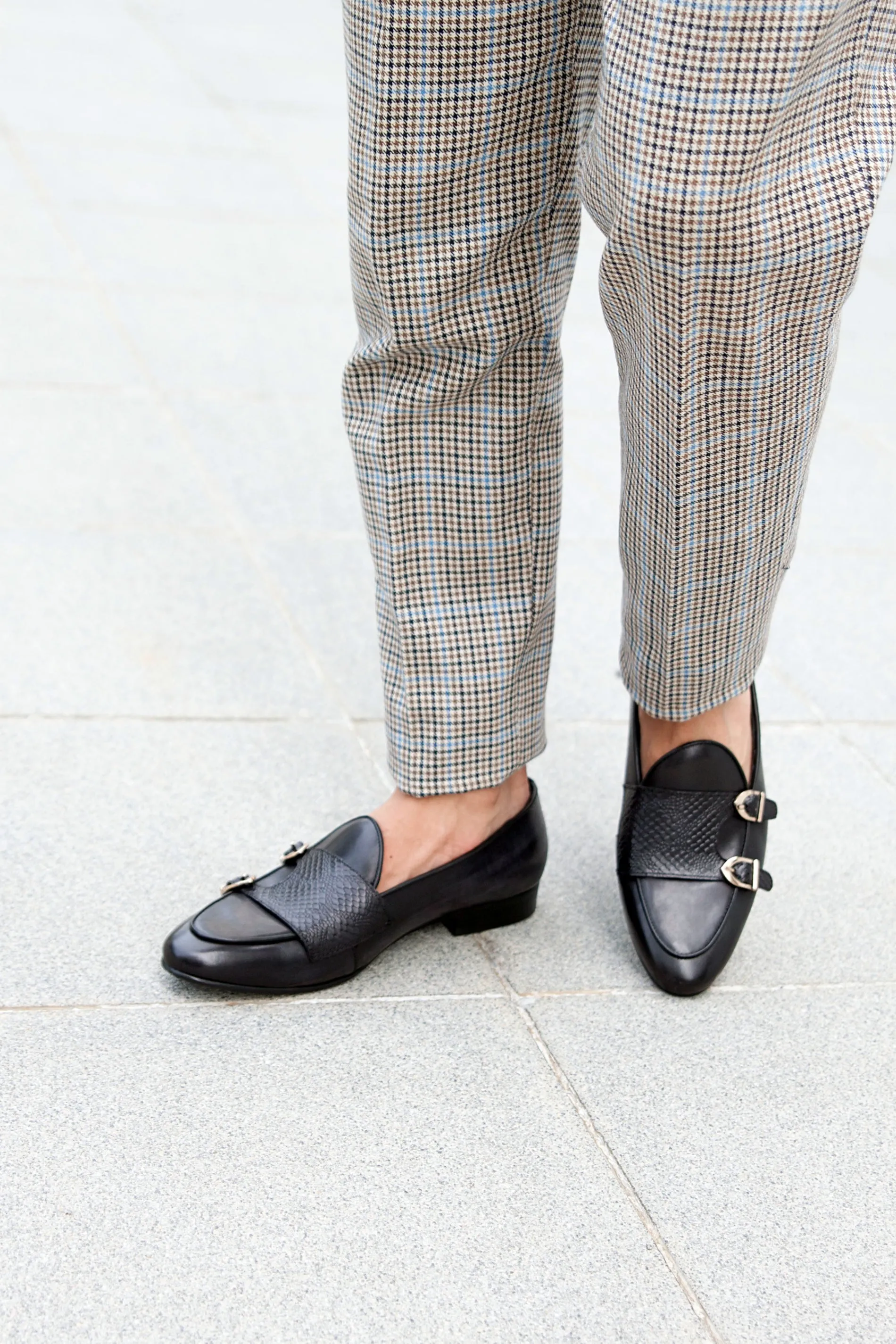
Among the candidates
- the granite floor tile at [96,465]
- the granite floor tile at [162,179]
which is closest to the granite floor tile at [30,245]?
the granite floor tile at [162,179]

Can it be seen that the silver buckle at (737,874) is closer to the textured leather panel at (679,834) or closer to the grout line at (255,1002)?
the textured leather panel at (679,834)

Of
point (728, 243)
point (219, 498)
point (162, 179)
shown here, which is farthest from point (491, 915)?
point (162, 179)

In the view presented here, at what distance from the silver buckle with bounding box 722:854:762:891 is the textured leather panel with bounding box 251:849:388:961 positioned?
0.30 metres

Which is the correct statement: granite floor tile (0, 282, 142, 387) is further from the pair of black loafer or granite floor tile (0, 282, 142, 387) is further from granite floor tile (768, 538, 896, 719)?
the pair of black loafer

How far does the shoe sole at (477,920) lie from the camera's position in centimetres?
115

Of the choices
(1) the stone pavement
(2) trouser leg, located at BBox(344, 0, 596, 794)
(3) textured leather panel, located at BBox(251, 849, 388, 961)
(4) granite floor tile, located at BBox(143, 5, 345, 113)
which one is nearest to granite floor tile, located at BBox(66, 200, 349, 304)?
(1) the stone pavement

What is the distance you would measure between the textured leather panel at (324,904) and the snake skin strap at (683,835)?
9.3 inches

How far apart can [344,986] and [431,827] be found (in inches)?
6.0

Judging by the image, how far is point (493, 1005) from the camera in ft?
3.79

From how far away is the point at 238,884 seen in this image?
1162 millimetres

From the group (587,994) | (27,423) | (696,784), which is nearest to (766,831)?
(696,784)

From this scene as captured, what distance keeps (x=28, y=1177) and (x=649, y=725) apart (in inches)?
24.9

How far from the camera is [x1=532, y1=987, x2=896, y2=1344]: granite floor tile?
90 centimetres

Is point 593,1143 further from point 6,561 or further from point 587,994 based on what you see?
point 6,561
